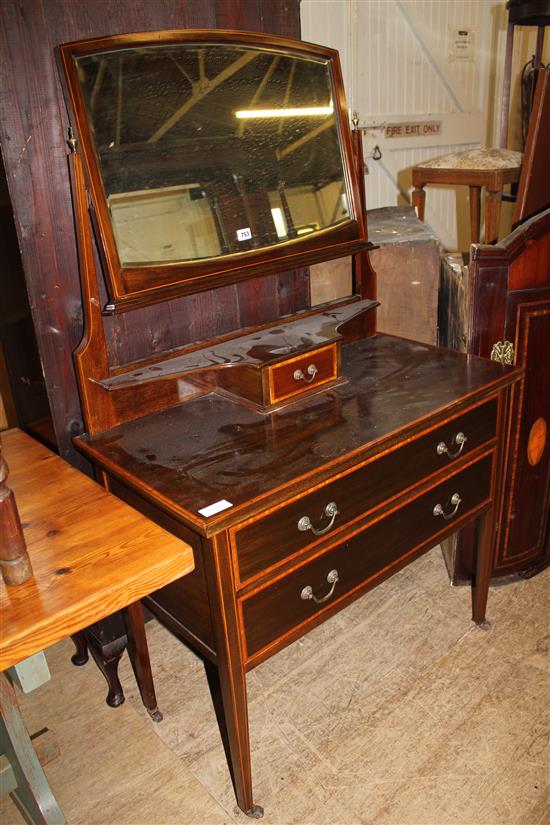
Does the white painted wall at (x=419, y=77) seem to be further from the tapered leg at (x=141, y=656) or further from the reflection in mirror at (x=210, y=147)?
the tapered leg at (x=141, y=656)

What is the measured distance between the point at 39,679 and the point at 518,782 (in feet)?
4.03

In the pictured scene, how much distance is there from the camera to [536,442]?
90.5 inches

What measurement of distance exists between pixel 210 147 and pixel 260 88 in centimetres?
24

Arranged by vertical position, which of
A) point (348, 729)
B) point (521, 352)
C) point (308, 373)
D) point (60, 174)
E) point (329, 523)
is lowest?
point (348, 729)

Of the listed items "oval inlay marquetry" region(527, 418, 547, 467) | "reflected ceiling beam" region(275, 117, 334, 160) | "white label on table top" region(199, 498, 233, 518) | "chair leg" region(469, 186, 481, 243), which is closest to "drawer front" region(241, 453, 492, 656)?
"white label on table top" region(199, 498, 233, 518)

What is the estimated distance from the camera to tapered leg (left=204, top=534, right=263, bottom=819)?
1.34 meters

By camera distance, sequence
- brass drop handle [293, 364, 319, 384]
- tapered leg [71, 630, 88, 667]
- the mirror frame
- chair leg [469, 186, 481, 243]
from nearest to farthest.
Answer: the mirror frame → brass drop handle [293, 364, 319, 384] → tapered leg [71, 630, 88, 667] → chair leg [469, 186, 481, 243]

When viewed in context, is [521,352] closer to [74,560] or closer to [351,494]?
[351,494]

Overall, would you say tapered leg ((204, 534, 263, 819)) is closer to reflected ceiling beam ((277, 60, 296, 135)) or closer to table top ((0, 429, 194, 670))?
table top ((0, 429, 194, 670))

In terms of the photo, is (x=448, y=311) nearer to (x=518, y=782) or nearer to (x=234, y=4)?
(x=234, y=4)

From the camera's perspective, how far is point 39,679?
1.29 meters

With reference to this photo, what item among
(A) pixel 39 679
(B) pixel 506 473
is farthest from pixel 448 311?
(A) pixel 39 679

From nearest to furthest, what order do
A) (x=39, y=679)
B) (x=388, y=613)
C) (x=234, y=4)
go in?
(x=39, y=679), (x=234, y=4), (x=388, y=613)

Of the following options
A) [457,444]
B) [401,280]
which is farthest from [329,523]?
[401,280]
